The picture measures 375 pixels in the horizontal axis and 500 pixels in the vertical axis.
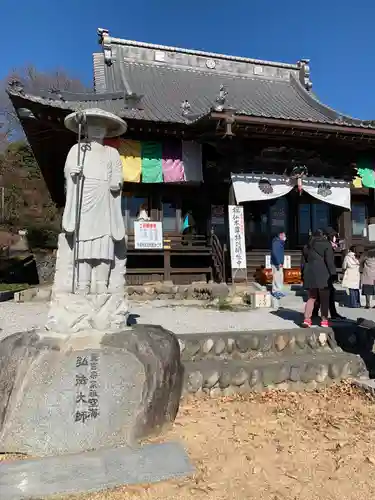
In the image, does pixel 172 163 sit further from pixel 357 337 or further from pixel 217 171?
pixel 357 337

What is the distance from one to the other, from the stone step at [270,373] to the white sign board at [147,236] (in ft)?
25.4

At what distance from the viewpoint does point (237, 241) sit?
12750 millimetres

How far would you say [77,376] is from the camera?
3719 mm

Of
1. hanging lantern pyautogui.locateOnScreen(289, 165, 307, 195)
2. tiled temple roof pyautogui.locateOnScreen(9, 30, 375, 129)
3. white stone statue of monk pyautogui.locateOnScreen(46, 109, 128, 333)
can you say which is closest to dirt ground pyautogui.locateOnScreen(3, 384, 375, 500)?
white stone statue of monk pyautogui.locateOnScreen(46, 109, 128, 333)

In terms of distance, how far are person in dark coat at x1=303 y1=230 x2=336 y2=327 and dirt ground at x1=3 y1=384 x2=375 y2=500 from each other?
169 cm

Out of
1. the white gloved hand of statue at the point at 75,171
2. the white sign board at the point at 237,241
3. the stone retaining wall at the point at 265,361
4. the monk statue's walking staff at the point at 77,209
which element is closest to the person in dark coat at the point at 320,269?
the stone retaining wall at the point at 265,361

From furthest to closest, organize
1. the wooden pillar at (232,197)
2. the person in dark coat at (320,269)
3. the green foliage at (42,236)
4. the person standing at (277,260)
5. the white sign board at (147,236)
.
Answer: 1. the green foliage at (42,236)
2. the wooden pillar at (232,197)
3. the white sign board at (147,236)
4. the person standing at (277,260)
5. the person in dark coat at (320,269)

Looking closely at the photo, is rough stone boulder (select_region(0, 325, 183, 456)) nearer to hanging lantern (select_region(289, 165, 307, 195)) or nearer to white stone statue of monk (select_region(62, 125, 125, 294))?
white stone statue of monk (select_region(62, 125, 125, 294))

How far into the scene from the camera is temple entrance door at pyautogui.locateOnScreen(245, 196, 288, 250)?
50.1ft

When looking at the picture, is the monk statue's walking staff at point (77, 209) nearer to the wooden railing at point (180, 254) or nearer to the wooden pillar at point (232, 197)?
the wooden railing at point (180, 254)

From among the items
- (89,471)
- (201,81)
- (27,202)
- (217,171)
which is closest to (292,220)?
(217,171)

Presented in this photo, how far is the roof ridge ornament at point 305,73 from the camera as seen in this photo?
20.3 meters

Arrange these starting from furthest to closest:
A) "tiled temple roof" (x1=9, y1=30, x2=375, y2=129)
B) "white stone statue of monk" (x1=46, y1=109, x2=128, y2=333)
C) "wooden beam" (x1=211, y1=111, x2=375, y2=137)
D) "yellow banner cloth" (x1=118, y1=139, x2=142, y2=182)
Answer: "tiled temple roof" (x1=9, y1=30, x2=375, y2=129) < "yellow banner cloth" (x1=118, y1=139, x2=142, y2=182) < "wooden beam" (x1=211, y1=111, x2=375, y2=137) < "white stone statue of monk" (x1=46, y1=109, x2=128, y2=333)

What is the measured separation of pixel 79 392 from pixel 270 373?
116 inches
